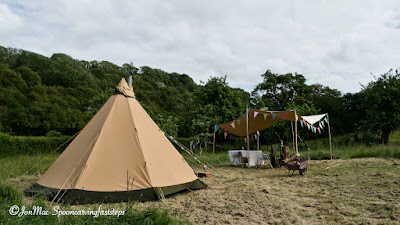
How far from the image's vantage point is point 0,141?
32.7ft

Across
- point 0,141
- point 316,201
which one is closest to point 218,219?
point 316,201

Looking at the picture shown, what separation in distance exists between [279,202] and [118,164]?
2556mm

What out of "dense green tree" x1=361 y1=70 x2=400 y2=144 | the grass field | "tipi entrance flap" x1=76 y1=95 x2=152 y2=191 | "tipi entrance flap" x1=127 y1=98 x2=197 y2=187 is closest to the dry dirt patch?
the grass field

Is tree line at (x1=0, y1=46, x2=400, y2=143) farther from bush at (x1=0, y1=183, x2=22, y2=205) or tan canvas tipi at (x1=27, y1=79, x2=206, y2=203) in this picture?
bush at (x1=0, y1=183, x2=22, y2=205)

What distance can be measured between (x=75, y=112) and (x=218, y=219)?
646 inches

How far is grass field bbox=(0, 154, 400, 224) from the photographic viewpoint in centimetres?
324

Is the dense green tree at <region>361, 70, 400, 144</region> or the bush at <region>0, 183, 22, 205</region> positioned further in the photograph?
the dense green tree at <region>361, 70, 400, 144</region>

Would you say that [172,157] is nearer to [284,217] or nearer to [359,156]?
[284,217]

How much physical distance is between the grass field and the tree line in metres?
6.97

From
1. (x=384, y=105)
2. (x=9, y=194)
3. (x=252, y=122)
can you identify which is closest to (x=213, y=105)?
(x=252, y=122)

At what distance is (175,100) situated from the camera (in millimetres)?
24812

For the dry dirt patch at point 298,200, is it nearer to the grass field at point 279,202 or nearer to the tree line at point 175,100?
the grass field at point 279,202

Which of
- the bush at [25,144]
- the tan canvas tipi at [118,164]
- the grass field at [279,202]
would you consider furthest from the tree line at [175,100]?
the grass field at [279,202]

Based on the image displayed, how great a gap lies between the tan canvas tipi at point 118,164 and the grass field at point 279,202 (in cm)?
27
